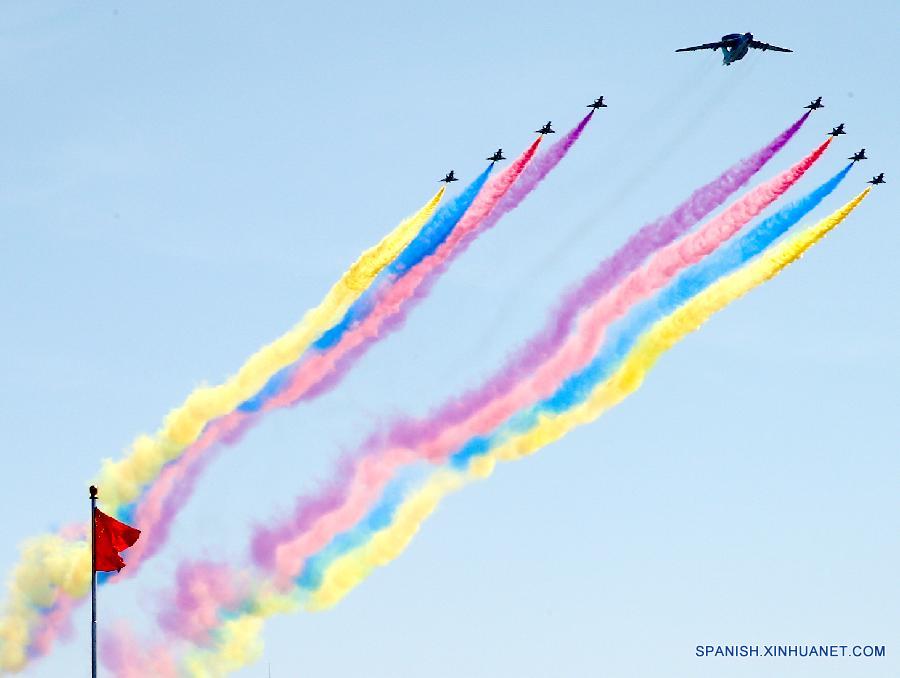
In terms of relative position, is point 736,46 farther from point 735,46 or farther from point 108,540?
point 108,540

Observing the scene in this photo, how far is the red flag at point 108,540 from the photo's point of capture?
355ft

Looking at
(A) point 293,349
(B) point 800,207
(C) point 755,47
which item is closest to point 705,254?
(B) point 800,207

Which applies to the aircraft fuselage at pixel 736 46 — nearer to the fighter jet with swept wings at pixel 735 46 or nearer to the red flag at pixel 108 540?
the fighter jet with swept wings at pixel 735 46

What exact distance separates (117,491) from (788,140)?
49768mm

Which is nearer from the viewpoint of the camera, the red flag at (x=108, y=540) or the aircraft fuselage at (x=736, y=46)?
the red flag at (x=108, y=540)

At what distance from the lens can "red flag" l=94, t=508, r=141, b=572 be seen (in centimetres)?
10819

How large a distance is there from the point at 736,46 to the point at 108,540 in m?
62.1

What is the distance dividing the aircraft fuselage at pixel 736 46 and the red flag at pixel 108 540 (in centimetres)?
6023

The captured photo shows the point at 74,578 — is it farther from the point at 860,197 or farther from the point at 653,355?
the point at 860,197

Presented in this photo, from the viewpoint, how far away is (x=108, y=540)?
10919cm

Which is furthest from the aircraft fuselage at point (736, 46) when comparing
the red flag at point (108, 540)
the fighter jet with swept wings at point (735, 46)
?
the red flag at point (108, 540)

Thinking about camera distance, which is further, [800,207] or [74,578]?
[74,578]

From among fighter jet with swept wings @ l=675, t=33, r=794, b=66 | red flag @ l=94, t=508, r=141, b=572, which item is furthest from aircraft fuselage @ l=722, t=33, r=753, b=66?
red flag @ l=94, t=508, r=141, b=572

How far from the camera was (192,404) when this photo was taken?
152625mm
